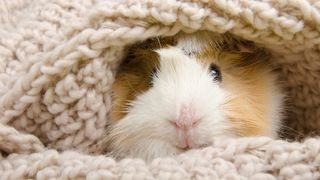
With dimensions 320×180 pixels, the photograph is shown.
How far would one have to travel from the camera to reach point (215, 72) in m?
0.92

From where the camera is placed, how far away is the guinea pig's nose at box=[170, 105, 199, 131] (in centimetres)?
80

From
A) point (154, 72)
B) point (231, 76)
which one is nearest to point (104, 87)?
point (154, 72)

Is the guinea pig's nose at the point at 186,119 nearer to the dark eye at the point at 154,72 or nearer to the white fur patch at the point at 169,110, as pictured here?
the white fur patch at the point at 169,110

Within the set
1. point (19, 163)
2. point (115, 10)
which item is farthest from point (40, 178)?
point (115, 10)

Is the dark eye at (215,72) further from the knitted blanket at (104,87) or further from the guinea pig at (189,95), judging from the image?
the knitted blanket at (104,87)

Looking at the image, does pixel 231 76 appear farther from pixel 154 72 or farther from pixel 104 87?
pixel 104 87

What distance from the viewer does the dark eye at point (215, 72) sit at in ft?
3.01

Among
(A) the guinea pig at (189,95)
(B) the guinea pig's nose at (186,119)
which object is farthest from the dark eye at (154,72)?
(B) the guinea pig's nose at (186,119)

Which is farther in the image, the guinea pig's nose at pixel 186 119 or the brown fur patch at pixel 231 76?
the brown fur patch at pixel 231 76

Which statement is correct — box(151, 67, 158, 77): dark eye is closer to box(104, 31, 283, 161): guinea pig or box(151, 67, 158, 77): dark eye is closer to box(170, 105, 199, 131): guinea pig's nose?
box(104, 31, 283, 161): guinea pig

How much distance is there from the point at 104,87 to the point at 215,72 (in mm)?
207

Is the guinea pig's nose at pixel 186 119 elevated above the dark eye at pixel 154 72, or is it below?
below

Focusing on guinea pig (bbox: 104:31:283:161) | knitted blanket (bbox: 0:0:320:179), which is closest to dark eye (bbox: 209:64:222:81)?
guinea pig (bbox: 104:31:283:161)

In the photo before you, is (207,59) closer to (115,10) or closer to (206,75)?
(206,75)
